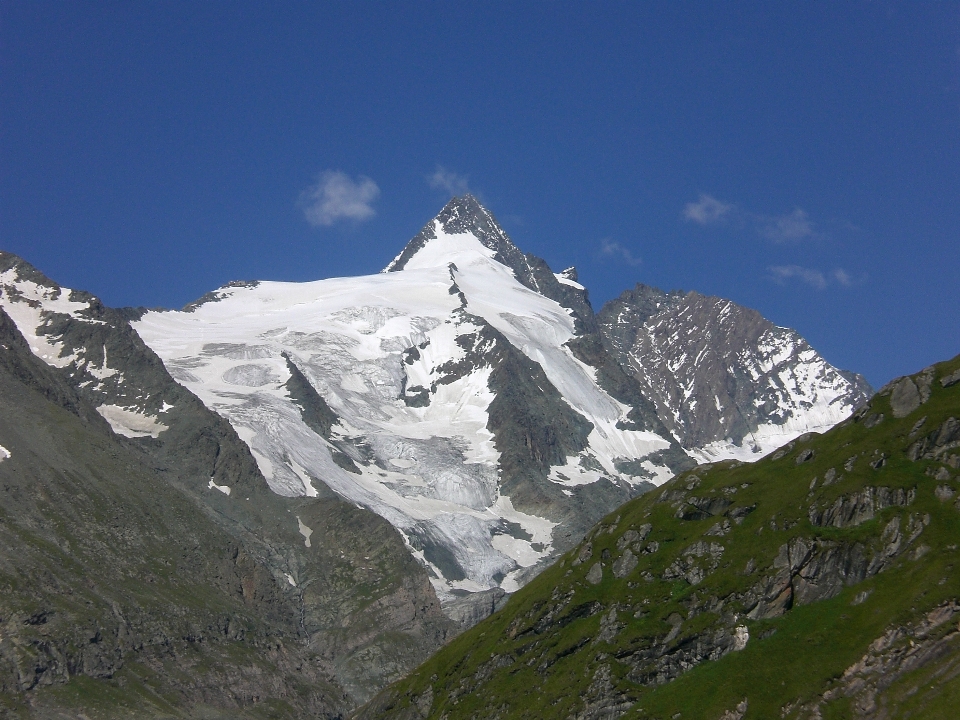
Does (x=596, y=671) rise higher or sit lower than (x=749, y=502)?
lower

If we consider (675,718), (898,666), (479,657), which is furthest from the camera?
(479,657)

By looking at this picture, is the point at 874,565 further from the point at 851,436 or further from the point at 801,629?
the point at 851,436

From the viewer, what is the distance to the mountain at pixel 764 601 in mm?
105500

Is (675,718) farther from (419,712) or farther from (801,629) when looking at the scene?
(419,712)

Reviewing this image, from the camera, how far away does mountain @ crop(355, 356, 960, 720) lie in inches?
4154

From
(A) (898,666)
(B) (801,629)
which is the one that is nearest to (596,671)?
(B) (801,629)

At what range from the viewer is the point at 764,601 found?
122 meters

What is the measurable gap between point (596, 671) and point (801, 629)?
22079 millimetres

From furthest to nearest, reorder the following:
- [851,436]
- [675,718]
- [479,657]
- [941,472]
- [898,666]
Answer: [479,657] < [851,436] < [941,472] < [675,718] < [898,666]

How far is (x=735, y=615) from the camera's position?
123m

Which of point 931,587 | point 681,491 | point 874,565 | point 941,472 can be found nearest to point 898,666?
point 931,587

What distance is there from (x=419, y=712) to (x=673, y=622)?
35.9 metres

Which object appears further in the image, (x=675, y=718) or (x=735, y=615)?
(x=735, y=615)

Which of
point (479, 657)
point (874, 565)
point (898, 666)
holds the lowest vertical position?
point (898, 666)
